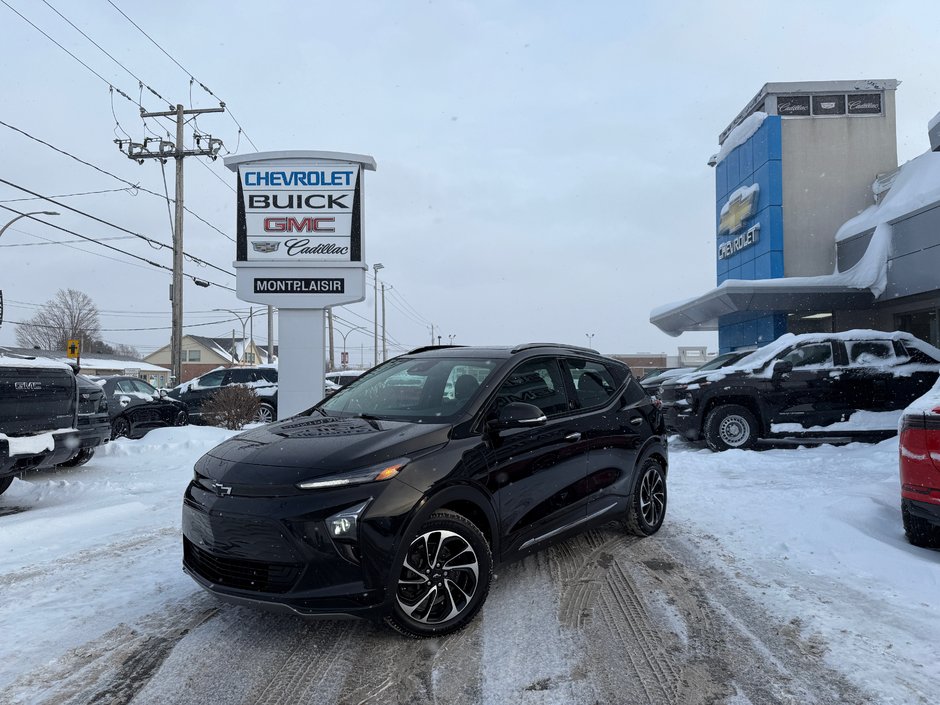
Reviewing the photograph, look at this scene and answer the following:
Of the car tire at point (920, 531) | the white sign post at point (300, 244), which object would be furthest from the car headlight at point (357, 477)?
the white sign post at point (300, 244)

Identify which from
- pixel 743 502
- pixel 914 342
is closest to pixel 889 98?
→ pixel 914 342

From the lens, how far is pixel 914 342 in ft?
34.0

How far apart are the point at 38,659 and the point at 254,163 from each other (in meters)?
9.11

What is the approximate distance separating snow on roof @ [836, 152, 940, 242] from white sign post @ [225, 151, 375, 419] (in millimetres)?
13187

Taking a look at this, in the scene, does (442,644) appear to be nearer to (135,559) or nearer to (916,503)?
(135,559)

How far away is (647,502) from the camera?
533 cm

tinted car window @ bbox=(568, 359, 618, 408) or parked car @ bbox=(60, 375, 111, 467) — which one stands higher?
tinted car window @ bbox=(568, 359, 618, 408)

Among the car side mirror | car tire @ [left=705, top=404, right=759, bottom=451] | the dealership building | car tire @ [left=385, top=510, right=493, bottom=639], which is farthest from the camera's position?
the dealership building

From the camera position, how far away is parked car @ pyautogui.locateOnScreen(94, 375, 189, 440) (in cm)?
1288

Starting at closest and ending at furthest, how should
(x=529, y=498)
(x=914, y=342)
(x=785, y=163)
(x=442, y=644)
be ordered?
1. (x=442, y=644)
2. (x=529, y=498)
3. (x=914, y=342)
4. (x=785, y=163)

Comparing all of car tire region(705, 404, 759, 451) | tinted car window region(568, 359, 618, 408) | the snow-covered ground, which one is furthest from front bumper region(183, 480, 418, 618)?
car tire region(705, 404, 759, 451)

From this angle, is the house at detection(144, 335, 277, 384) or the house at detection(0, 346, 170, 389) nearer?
the house at detection(0, 346, 170, 389)

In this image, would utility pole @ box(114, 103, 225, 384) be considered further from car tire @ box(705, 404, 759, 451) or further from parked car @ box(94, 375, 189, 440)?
car tire @ box(705, 404, 759, 451)

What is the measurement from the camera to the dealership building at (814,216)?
1744 centimetres
